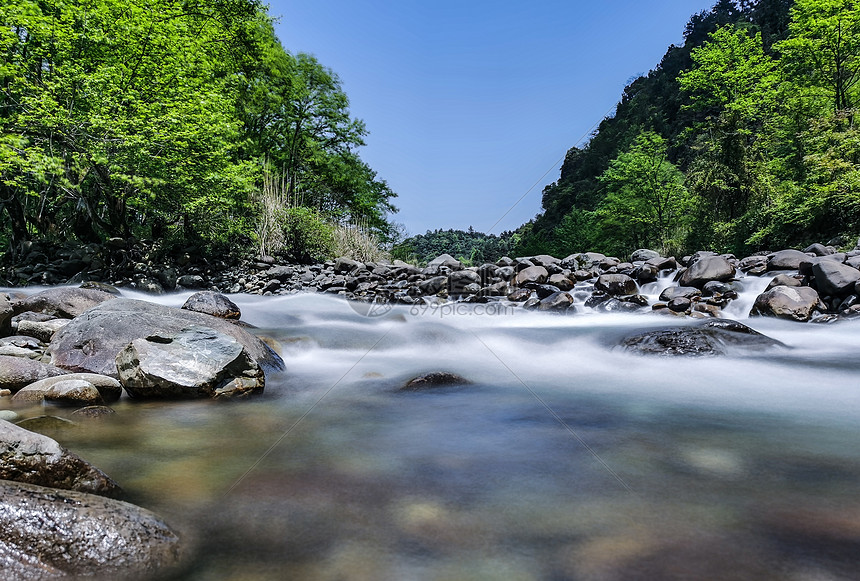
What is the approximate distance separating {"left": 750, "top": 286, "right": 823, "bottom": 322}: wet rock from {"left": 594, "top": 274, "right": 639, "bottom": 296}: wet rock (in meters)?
3.31

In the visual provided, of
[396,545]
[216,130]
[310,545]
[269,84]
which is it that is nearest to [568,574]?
[396,545]

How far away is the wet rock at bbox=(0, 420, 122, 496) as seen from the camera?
2.18 meters

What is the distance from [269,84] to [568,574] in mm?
29339

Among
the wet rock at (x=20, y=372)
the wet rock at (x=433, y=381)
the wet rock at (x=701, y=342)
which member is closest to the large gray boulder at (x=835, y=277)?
the wet rock at (x=701, y=342)

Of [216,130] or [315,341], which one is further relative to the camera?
[216,130]

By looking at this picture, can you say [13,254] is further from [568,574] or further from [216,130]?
[568,574]

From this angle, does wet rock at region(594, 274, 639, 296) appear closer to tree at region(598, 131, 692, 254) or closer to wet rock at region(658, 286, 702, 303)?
wet rock at region(658, 286, 702, 303)

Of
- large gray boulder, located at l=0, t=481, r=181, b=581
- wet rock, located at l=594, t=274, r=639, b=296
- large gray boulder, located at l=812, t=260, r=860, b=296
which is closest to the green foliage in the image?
wet rock, located at l=594, t=274, r=639, b=296

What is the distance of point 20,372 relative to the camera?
446 centimetres

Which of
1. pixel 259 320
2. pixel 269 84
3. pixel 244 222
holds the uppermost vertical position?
pixel 269 84

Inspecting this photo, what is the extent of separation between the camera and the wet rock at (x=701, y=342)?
22.2 ft

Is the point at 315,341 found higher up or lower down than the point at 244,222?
lower down

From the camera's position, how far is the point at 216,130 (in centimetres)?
1401

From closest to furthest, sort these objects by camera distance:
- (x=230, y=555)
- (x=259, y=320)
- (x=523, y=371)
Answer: (x=230, y=555) < (x=523, y=371) < (x=259, y=320)
